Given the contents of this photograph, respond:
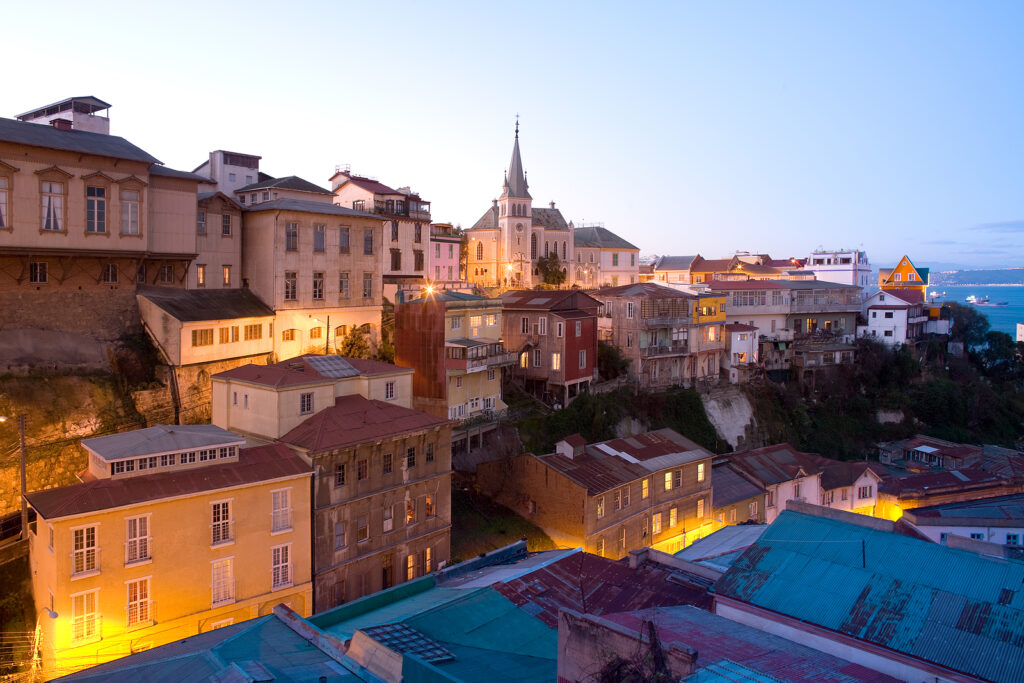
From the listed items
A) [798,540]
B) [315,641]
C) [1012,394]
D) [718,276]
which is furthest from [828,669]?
[718,276]

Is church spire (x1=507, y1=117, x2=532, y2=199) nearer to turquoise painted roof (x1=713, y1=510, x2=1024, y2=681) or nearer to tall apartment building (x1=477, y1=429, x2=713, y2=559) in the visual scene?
tall apartment building (x1=477, y1=429, x2=713, y2=559)

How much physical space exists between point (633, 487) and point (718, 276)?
5072 centimetres

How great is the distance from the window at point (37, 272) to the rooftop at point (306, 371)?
285 inches

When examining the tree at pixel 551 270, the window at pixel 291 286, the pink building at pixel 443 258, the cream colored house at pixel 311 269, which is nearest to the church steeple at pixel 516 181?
the tree at pixel 551 270

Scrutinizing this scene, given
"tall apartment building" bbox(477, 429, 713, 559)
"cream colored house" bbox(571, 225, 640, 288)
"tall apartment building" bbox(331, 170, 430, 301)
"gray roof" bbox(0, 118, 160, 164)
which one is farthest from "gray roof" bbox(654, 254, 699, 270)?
→ "gray roof" bbox(0, 118, 160, 164)

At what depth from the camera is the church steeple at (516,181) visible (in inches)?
2844

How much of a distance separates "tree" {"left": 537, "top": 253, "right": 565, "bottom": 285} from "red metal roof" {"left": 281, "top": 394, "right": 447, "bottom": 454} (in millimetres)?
44003

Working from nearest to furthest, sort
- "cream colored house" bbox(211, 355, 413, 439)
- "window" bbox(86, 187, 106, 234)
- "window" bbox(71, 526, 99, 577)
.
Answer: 1. "window" bbox(71, 526, 99, 577)
2. "cream colored house" bbox(211, 355, 413, 439)
3. "window" bbox(86, 187, 106, 234)

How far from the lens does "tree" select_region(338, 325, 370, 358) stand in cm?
3672

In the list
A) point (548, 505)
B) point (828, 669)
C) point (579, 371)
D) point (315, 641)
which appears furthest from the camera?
point (579, 371)

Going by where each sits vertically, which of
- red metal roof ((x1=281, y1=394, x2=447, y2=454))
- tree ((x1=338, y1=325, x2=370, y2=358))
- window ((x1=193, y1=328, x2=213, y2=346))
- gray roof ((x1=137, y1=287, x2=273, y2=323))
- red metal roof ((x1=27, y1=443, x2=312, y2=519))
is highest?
gray roof ((x1=137, y1=287, x2=273, y2=323))

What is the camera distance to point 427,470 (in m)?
27.2

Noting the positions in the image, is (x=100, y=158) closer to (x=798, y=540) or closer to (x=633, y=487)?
(x=633, y=487)

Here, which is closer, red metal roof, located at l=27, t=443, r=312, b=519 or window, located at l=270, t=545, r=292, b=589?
red metal roof, located at l=27, t=443, r=312, b=519
